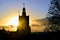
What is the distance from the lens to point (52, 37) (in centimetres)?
3972

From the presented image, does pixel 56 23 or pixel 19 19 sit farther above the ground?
pixel 19 19

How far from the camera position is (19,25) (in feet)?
300

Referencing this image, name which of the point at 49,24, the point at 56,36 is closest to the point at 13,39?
the point at 56,36

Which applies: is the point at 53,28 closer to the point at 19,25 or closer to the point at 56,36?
the point at 56,36

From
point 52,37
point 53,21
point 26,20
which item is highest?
point 26,20

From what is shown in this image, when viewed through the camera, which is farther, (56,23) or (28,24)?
(28,24)

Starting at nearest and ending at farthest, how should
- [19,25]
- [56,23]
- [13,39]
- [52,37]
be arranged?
[56,23] < [52,37] < [13,39] < [19,25]

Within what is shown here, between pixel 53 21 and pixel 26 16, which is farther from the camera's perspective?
pixel 26 16

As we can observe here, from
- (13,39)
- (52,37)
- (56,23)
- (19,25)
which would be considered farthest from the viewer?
(19,25)

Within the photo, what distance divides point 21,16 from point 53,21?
60.2 metres

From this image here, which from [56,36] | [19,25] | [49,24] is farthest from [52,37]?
[19,25]

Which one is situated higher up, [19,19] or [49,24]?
[19,19]

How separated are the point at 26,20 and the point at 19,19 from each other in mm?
3668

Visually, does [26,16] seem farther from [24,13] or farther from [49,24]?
[49,24]
